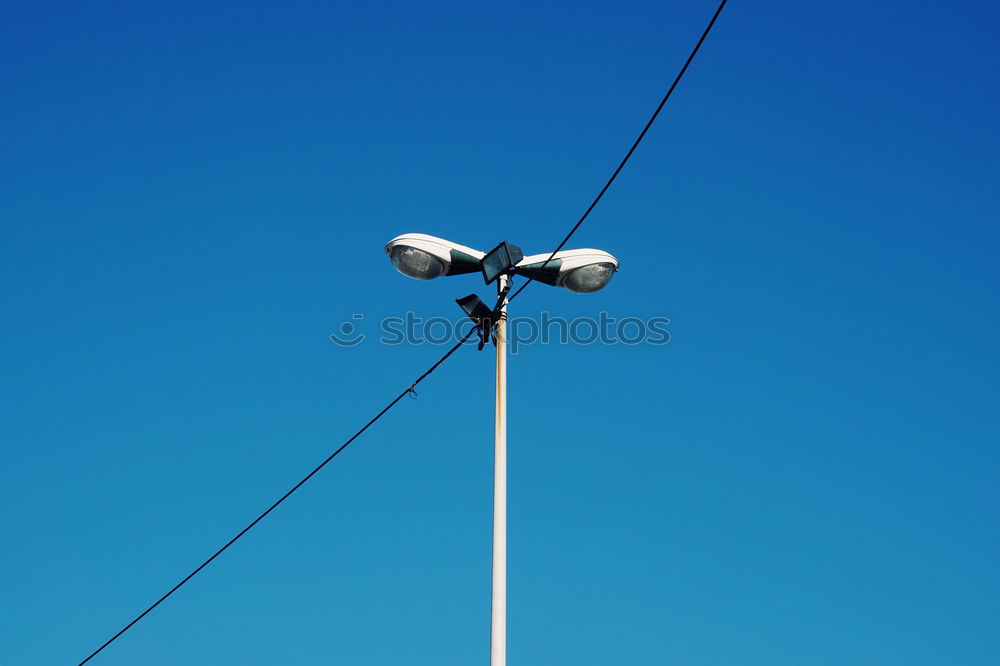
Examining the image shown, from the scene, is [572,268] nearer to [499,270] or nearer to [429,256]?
[499,270]

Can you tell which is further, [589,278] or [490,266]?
[589,278]

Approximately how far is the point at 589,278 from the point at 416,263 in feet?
4.65

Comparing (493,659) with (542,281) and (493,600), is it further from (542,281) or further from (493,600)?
(542,281)

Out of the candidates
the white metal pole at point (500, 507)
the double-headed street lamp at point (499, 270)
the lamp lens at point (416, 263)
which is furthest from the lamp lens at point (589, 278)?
the lamp lens at point (416, 263)

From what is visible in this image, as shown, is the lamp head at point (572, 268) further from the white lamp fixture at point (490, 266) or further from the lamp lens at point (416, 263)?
the lamp lens at point (416, 263)

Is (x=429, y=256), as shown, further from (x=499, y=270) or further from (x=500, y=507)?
(x=500, y=507)

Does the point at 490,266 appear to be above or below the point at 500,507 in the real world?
above

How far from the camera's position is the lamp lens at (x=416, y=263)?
7.91 metres

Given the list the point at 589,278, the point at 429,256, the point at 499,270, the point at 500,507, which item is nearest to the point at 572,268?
the point at 589,278

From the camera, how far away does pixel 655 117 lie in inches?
290

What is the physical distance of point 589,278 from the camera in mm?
8203

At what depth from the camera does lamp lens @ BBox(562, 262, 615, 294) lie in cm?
815

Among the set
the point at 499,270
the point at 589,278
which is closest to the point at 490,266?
the point at 499,270

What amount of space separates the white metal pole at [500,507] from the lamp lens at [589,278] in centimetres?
55
